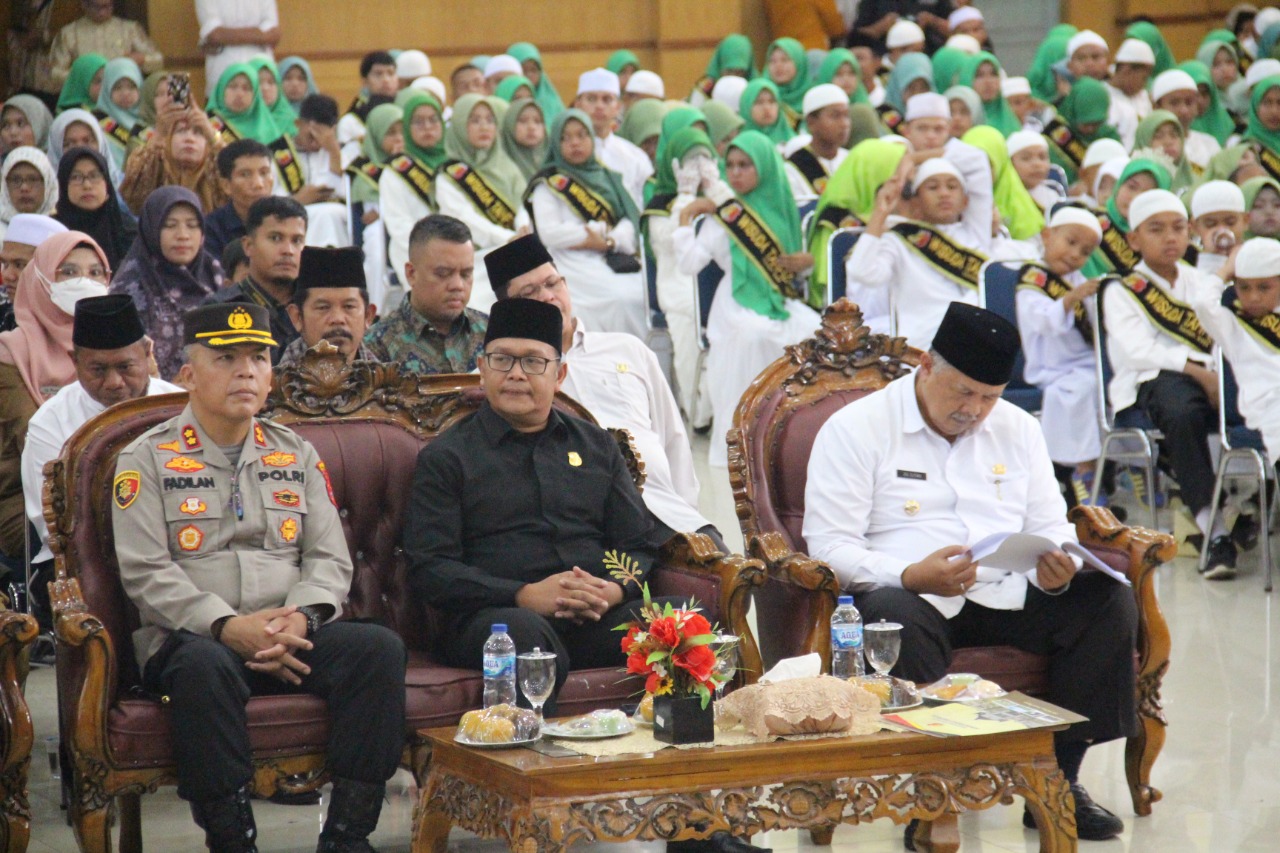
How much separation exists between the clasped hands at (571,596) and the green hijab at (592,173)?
5.75m

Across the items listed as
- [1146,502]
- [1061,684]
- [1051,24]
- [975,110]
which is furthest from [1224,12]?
[1061,684]

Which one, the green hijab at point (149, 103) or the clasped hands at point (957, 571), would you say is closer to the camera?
the clasped hands at point (957, 571)

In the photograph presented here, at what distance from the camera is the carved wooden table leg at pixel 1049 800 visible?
10.6 ft

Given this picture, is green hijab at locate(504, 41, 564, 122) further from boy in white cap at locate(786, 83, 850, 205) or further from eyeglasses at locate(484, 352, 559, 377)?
eyeglasses at locate(484, 352, 559, 377)

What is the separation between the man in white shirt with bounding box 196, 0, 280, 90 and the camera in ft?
42.1

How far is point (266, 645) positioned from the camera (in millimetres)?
3465

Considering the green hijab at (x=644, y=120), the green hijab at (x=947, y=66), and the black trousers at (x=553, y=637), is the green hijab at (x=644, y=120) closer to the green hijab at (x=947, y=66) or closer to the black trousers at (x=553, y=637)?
the green hijab at (x=947, y=66)

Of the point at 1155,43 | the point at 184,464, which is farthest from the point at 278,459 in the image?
the point at 1155,43

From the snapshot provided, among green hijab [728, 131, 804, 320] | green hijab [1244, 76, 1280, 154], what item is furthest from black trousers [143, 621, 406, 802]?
green hijab [1244, 76, 1280, 154]

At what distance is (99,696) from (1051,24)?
1340cm

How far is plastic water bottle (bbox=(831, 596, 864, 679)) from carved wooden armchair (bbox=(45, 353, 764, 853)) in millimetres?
238

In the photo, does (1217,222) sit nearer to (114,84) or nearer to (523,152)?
(523,152)

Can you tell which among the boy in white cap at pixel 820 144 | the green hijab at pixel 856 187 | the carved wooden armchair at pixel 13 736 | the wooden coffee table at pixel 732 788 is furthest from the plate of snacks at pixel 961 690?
the boy in white cap at pixel 820 144

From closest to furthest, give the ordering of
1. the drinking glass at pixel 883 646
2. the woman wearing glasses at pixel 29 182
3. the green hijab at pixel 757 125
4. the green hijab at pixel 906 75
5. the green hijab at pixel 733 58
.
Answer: the drinking glass at pixel 883 646 → the woman wearing glasses at pixel 29 182 → the green hijab at pixel 757 125 → the green hijab at pixel 906 75 → the green hijab at pixel 733 58
